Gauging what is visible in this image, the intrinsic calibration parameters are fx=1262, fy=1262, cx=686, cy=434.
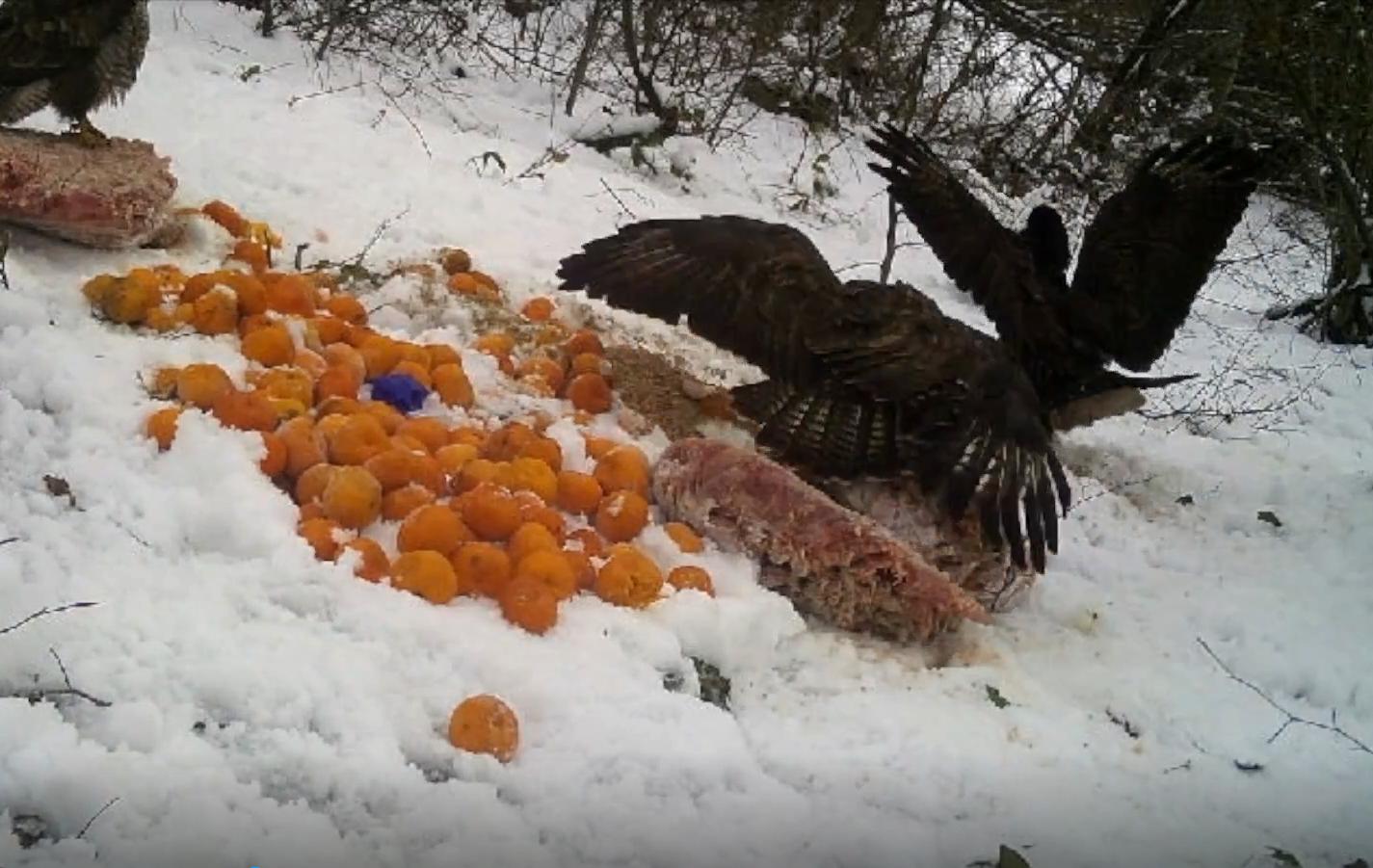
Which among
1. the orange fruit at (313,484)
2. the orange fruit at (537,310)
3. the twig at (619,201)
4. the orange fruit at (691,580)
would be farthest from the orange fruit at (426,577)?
the twig at (619,201)

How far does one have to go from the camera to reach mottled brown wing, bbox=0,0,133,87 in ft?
15.1

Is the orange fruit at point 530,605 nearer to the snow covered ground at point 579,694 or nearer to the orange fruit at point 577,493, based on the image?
the snow covered ground at point 579,694

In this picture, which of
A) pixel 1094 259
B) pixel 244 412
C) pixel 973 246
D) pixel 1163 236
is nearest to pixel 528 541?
pixel 244 412

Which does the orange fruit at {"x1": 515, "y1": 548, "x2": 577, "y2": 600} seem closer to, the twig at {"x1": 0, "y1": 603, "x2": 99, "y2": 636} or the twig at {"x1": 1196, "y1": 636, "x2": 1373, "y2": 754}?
the twig at {"x1": 0, "y1": 603, "x2": 99, "y2": 636}

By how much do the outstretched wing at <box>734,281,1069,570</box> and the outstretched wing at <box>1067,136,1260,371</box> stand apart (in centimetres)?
79

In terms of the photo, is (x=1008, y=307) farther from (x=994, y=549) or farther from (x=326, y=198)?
(x=326, y=198)

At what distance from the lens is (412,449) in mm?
3467

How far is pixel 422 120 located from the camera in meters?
7.66

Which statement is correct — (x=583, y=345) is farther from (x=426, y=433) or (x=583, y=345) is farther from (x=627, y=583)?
(x=627, y=583)

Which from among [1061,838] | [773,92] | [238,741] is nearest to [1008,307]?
[1061,838]

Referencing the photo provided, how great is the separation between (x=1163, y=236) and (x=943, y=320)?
1.28m

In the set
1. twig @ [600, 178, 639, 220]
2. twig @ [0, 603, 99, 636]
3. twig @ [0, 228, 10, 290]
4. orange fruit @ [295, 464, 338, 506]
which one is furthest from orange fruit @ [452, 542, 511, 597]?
twig @ [600, 178, 639, 220]

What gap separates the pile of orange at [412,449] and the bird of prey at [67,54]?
1011 mm

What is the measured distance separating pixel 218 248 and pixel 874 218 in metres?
5.48
